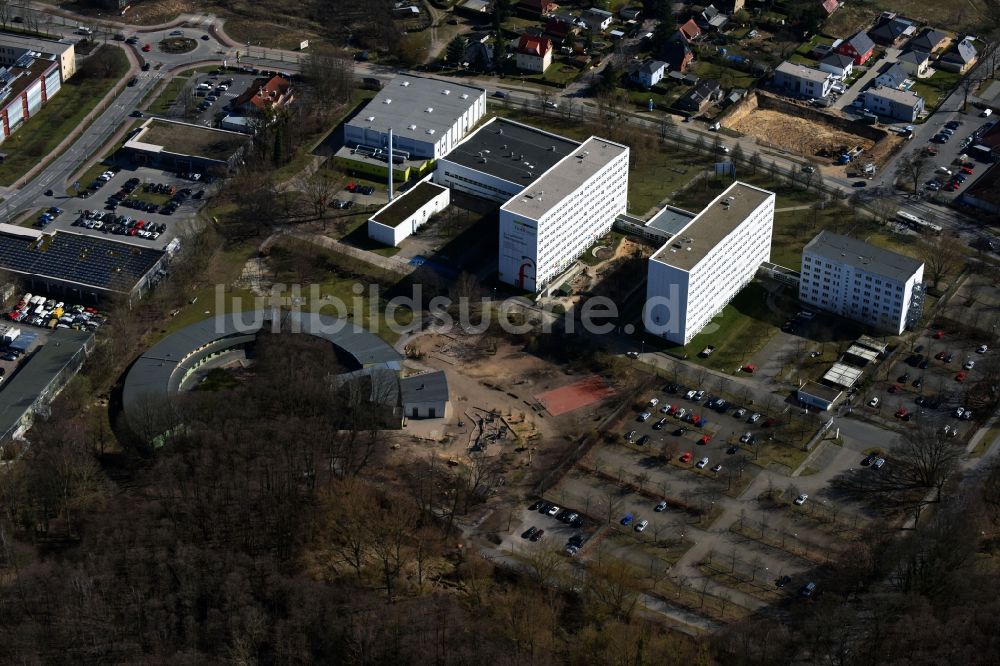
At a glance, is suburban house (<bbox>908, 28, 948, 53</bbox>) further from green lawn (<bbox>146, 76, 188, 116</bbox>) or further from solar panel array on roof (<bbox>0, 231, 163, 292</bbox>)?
solar panel array on roof (<bbox>0, 231, 163, 292</bbox>)

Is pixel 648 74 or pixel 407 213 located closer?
pixel 407 213

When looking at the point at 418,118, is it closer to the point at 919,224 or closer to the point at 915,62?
the point at 919,224

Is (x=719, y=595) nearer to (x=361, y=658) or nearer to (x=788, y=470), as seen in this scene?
(x=788, y=470)

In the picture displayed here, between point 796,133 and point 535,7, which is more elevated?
point 535,7

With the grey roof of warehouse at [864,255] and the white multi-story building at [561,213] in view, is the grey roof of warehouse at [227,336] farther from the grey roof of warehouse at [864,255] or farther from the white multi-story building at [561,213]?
the grey roof of warehouse at [864,255]

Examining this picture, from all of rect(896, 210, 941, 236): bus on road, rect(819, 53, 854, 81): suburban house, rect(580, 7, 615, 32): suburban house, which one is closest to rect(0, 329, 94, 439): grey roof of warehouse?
rect(896, 210, 941, 236): bus on road

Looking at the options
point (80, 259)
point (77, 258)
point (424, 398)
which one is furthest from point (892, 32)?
point (77, 258)

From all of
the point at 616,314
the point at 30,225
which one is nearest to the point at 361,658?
the point at 616,314
